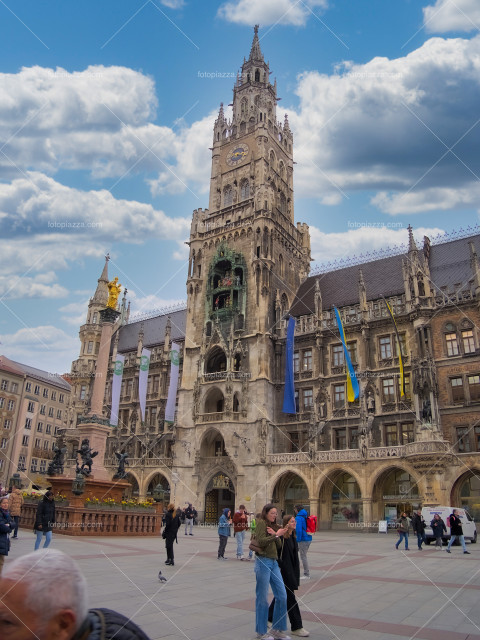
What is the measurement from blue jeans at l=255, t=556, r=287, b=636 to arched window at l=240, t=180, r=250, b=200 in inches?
1873

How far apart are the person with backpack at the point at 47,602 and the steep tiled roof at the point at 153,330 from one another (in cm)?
5559

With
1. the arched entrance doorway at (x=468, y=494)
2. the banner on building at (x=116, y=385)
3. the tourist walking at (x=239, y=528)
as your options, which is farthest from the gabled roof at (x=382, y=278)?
the tourist walking at (x=239, y=528)

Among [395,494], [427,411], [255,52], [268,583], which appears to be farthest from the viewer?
[255,52]

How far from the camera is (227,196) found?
53.8 meters

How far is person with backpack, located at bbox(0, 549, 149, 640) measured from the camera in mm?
2186

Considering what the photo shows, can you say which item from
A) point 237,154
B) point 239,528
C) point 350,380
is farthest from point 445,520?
point 237,154

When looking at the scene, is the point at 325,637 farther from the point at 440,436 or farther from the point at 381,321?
the point at 381,321

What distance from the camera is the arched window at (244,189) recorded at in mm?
52344

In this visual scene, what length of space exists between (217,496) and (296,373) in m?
12.2

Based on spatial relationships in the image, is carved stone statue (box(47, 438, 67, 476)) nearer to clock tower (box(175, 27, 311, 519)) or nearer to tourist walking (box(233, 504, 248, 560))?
tourist walking (box(233, 504, 248, 560))

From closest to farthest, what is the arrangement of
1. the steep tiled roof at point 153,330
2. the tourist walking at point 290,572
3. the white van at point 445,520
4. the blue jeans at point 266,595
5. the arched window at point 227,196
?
the blue jeans at point 266,595 → the tourist walking at point 290,572 → the white van at point 445,520 → the arched window at point 227,196 → the steep tiled roof at point 153,330

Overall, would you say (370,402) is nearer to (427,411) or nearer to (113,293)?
(427,411)

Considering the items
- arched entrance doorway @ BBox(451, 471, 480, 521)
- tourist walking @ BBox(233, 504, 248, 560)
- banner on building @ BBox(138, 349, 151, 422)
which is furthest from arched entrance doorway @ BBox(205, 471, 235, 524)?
tourist walking @ BBox(233, 504, 248, 560)

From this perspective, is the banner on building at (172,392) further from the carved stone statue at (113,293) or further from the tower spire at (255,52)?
the tower spire at (255,52)
